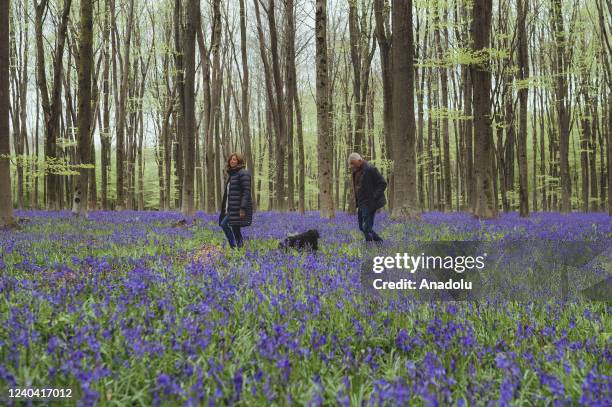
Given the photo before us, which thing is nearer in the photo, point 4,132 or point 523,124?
point 4,132

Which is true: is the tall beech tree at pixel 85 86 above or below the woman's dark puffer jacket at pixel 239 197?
above

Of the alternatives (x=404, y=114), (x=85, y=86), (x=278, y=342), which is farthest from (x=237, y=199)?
(x=85, y=86)

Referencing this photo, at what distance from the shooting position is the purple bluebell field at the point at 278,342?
2.30m

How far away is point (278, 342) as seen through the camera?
9.52 feet

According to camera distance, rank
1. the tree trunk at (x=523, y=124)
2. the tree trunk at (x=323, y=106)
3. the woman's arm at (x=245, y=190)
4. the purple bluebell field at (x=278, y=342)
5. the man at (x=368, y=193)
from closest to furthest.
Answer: the purple bluebell field at (x=278, y=342) < the woman's arm at (x=245, y=190) < the man at (x=368, y=193) < the tree trunk at (x=323, y=106) < the tree trunk at (x=523, y=124)

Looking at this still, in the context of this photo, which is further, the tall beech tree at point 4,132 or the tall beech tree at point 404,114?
the tall beech tree at point 404,114

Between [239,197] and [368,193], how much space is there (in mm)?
2646

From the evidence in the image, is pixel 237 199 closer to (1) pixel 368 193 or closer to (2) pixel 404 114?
(1) pixel 368 193

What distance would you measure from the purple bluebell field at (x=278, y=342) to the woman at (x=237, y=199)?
2662 millimetres

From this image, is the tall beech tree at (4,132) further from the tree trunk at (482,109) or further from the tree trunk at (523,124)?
the tree trunk at (523,124)

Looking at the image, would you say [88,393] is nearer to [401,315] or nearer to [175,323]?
[175,323]

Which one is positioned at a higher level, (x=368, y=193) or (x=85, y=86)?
(x=85, y=86)

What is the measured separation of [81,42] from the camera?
602 inches

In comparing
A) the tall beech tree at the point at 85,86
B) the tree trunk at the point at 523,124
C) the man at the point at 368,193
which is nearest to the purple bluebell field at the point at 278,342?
the man at the point at 368,193
